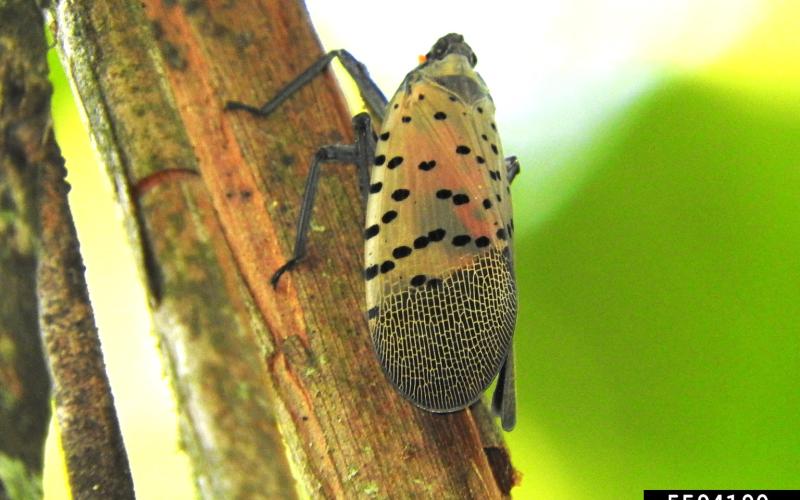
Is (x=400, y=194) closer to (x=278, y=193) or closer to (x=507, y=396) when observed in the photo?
(x=278, y=193)

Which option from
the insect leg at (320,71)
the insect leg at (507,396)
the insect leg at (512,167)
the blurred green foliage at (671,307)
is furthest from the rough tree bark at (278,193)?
the blurred green foliage at (671,307)

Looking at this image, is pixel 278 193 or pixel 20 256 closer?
pixel 20 256

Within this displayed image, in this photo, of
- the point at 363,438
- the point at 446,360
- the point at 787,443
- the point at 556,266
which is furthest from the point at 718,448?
the point at 363,438

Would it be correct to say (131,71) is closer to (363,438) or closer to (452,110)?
(363,438)

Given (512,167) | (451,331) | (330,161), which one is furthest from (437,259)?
(512,167)

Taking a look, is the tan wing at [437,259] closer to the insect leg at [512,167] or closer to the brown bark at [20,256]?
the insect leg at [512,167]

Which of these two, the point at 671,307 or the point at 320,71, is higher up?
the point at 320,71
